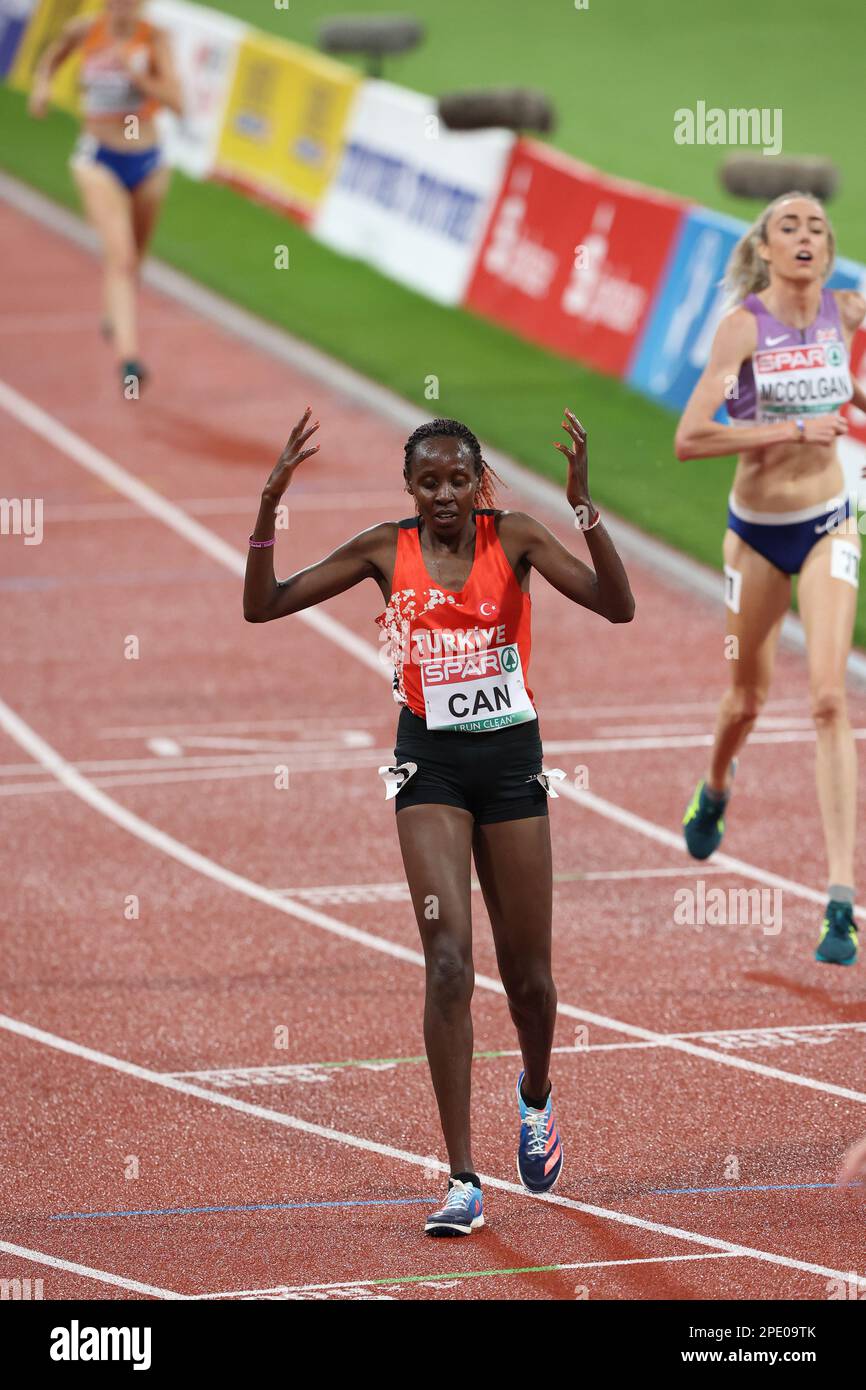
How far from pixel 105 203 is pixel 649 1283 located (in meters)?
13.4

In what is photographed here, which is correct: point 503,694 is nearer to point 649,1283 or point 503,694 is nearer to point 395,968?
point 649,1283

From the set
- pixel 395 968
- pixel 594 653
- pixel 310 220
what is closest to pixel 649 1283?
pixel 395 968

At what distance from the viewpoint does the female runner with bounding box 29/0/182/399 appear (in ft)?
59.3

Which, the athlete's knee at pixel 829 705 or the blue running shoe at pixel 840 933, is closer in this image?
the blue running shoe at pixel 840 933

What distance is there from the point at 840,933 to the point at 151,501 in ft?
30.1

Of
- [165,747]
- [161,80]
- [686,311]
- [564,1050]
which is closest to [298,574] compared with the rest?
[564,1050]

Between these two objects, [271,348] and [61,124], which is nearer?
[271,348]

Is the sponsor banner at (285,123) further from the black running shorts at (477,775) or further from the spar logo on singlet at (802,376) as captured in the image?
the black running shorts at (477,775)

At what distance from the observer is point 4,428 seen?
1894 cm

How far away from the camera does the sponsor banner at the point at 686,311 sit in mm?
16812

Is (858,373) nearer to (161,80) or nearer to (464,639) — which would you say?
(161,80)

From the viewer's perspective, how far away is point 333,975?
9.23 metres

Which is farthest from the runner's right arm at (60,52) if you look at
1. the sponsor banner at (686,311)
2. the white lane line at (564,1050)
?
the white lane line at (564,1050)

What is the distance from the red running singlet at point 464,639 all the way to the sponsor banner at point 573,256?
36.9 ft
